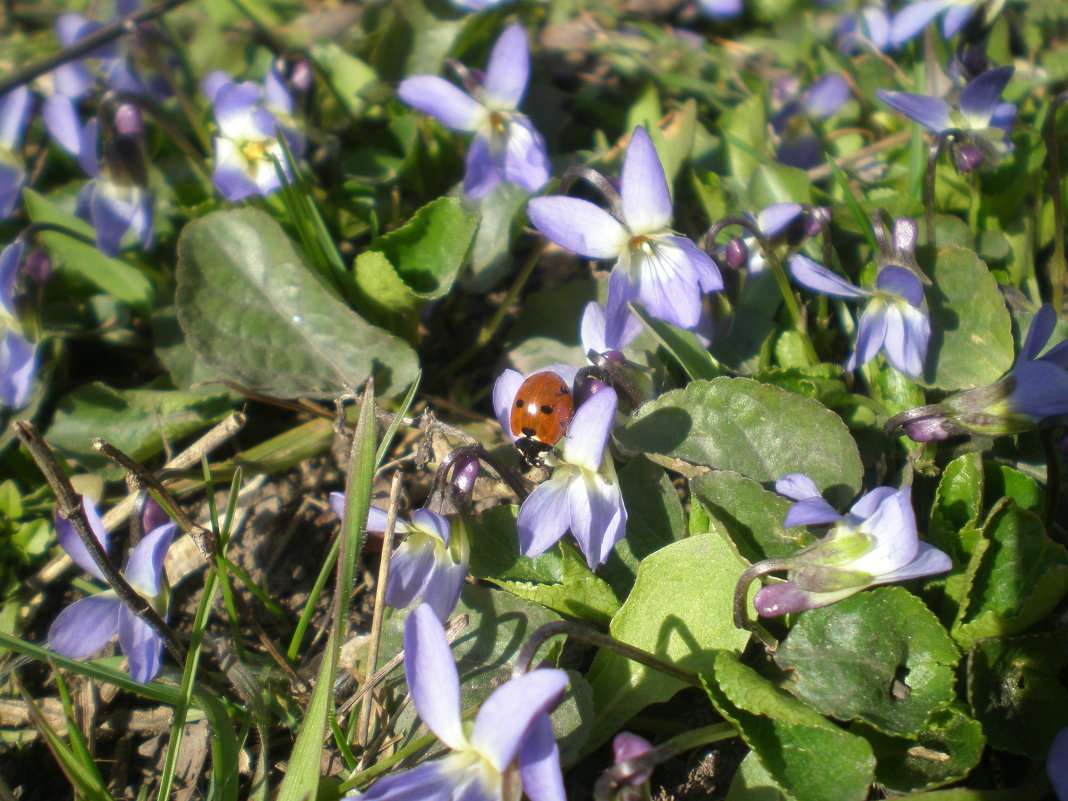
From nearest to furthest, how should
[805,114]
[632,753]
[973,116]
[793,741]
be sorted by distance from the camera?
[632,753], [793,741], [973,116], [805,114]

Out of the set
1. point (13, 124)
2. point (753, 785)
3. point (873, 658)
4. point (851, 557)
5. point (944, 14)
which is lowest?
point (753, 785)

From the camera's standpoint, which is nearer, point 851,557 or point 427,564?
point 851,557

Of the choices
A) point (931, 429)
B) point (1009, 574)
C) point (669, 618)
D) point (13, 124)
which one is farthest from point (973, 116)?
point (13, 124)

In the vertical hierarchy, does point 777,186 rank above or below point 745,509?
above

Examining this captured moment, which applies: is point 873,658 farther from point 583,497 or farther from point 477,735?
point 477,735

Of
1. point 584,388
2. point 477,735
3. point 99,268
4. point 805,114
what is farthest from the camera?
point 805,114
